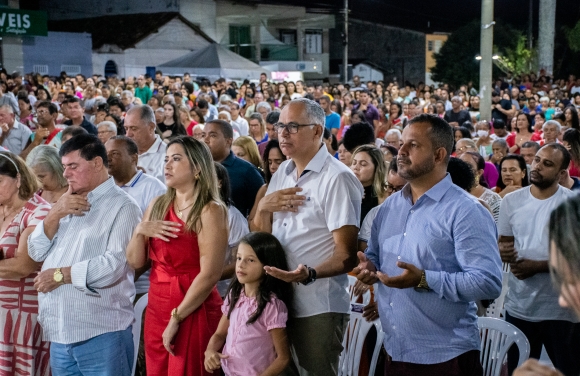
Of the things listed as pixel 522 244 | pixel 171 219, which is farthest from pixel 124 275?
pixel 522 244

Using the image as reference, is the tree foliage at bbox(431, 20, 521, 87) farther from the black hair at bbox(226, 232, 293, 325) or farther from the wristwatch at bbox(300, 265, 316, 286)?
the wristwatch at bbox(300, 265, 316, 286)

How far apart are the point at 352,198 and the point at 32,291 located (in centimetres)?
202

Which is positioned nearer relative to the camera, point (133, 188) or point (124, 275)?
point (124, 275)

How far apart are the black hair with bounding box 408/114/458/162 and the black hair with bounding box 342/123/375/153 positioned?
3868 mm

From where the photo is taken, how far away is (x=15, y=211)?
4.52 meters

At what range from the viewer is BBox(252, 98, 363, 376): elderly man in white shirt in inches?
151

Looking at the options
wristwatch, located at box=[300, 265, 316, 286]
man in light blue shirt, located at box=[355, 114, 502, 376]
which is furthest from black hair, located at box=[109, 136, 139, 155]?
man in light blue shirt, located at box=[355, 114, 502, 376]

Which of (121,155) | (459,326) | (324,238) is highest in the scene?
(121,155)

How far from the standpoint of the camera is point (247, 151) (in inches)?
279

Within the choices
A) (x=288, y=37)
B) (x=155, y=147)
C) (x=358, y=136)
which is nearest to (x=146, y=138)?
(x=155, y=147)

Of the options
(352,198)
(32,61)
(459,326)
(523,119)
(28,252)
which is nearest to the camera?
(459,326)

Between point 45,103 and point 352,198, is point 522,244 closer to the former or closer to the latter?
point 352,198

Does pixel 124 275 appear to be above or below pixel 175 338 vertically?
above

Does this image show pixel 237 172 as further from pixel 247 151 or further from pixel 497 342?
pixel 497 342
